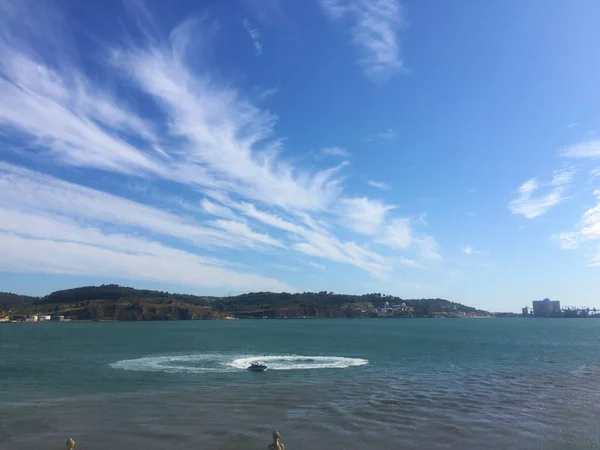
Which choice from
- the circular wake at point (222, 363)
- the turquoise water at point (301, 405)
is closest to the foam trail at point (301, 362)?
the circular wake at point (222, 363)

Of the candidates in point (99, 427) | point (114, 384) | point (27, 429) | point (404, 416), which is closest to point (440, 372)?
point (404, 416)

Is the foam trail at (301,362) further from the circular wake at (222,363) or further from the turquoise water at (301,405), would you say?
the turquoise water at (301,405)

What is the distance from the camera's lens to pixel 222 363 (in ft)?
211

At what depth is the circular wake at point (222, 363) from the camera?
58.6 metres

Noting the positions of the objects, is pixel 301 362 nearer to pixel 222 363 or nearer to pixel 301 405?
pixel 222 363

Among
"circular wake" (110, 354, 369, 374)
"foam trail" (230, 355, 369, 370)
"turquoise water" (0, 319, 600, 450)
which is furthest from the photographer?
"foam trail" (230, 355, 369, 370)

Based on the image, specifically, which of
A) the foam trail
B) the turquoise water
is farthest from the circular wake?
the turquoise water

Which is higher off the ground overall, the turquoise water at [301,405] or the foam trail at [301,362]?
the foam trail at [301,362]

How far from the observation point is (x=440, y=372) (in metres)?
57.7

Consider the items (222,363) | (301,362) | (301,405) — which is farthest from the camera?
(301,362)

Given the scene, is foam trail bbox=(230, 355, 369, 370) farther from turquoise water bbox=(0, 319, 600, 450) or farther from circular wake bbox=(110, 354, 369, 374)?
turquoise water bbox=(0, 319, 600, 450)

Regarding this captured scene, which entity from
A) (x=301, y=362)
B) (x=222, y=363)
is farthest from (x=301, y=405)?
(x=301, y=362)

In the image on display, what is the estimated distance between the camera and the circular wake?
192 feet

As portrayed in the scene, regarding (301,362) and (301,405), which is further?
(301,362)
